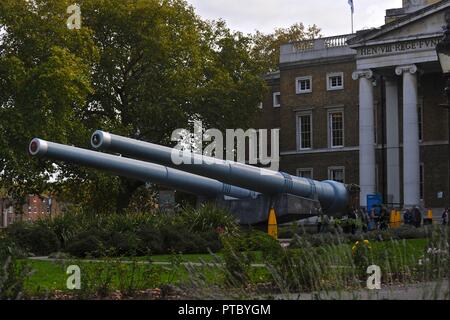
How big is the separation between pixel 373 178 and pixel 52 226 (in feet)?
101

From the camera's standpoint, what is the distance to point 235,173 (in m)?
29.3

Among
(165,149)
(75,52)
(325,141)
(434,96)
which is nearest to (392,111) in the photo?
(434,96)

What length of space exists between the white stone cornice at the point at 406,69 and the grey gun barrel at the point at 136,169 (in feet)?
70.1

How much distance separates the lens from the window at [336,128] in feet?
202

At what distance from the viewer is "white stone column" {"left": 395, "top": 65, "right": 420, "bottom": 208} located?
50.8m

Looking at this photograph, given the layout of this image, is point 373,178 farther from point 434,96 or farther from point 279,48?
point 279,48

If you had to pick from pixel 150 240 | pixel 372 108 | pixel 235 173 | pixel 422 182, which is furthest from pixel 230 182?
pixel 422 182

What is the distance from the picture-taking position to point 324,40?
61.6 meters

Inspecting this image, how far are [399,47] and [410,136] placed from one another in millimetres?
5336

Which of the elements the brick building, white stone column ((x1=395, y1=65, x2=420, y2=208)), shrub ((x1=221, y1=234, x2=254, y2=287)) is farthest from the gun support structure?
the brick building

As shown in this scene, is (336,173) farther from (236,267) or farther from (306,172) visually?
(236,267)

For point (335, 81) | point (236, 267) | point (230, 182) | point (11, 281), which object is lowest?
point (11, 281)

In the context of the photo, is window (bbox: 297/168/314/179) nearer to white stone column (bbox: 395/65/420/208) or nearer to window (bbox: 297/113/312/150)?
window (bbox: 297/113/312/150)
